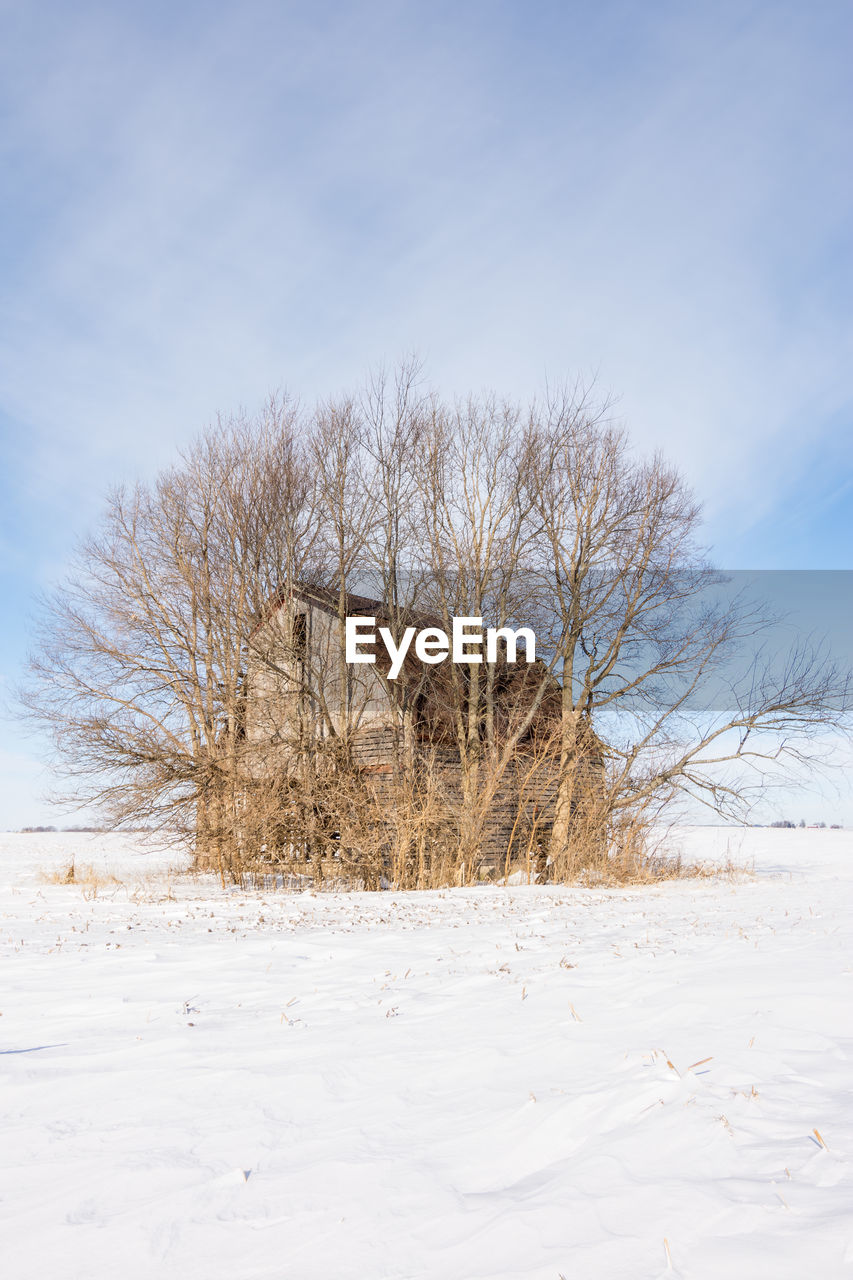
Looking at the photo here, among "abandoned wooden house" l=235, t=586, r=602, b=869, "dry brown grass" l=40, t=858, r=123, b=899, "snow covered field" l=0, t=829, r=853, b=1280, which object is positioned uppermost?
"abandoned wooden house" l=235, t=586, r=602, b=869

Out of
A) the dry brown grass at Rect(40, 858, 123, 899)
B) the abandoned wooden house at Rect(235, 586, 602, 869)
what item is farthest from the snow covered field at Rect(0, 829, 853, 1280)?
the dry brown grass at Rect(40, 858, 123, 899)

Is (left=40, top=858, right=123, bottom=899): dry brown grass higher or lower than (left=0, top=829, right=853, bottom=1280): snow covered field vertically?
lower

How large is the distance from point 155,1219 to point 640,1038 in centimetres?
264

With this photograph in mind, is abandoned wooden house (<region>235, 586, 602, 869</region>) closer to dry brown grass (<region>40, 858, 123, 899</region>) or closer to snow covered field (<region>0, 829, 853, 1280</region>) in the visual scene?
dry brown grass (<region>40, 858, 123, 899</region>)

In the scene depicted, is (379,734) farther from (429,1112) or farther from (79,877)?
(429,1112)

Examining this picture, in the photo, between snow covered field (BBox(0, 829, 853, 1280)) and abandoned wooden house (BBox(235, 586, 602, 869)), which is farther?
abandoned wooden house (BBox(235, 586, 602, 869))

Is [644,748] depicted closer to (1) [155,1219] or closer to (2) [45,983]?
(2) [45,983]

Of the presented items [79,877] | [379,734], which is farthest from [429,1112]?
[79,877]

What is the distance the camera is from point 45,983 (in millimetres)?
6012

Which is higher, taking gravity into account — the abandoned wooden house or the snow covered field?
the abandoned wooden house

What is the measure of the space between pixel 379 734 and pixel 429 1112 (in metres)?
15.5

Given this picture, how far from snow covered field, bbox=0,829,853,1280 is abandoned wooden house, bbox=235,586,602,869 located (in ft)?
29.1

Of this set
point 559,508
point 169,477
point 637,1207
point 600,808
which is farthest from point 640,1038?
point 169,477

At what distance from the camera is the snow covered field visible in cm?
245
